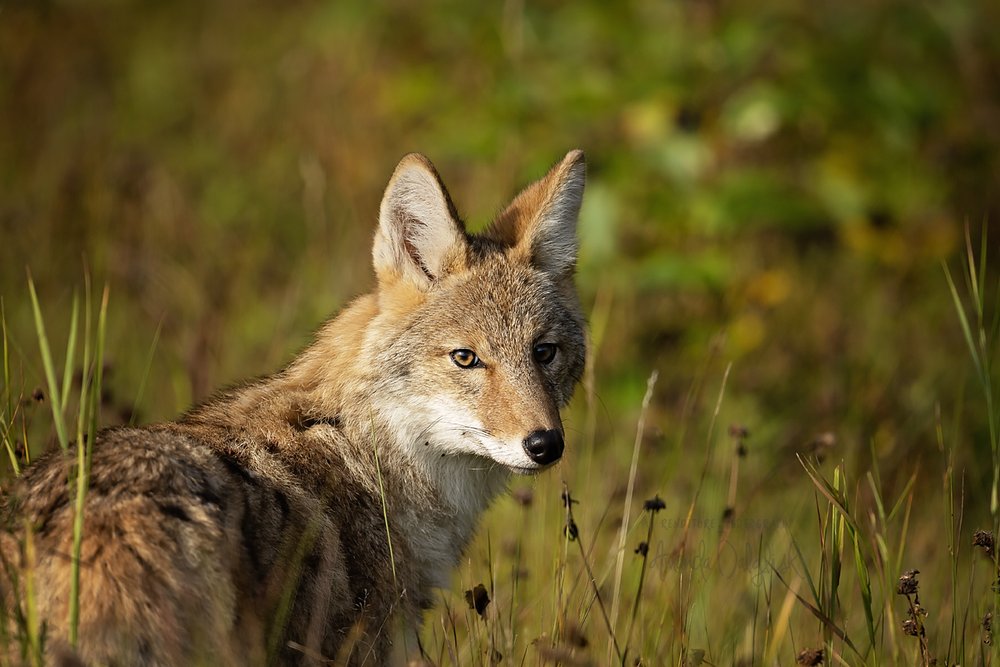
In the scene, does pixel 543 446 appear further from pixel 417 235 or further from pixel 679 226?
pixel 679 226

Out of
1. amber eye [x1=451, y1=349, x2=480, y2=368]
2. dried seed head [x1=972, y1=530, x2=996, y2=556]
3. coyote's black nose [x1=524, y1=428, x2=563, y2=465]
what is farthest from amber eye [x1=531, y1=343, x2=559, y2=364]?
dried seed head [x1=972, y1=530, x2=996, y2=556]

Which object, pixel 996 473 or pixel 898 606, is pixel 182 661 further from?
pixel 898 606

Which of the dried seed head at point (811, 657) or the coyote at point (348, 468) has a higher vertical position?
the coyote at point (348, 468)

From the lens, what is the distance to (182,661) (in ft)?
9.76

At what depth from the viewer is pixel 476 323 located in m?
4.50

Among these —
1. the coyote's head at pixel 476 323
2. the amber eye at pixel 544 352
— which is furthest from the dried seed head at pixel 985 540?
the amber eye at pixel 544 352

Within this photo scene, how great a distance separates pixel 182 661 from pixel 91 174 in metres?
6.65

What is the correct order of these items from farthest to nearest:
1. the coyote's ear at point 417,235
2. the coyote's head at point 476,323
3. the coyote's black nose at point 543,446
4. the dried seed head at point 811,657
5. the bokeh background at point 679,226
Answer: the bokeh background at point 679,226 → the coyote's ear at point 417,235 → the coyote's head at point 476,323 → the coyote's black nose at point 543,446 → the dried seed head at point 811,657

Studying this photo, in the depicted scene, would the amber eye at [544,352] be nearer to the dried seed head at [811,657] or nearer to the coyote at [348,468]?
the coyote at [348,468]

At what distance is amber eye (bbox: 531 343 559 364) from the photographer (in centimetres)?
461

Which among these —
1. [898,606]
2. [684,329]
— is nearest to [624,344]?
[684,329]

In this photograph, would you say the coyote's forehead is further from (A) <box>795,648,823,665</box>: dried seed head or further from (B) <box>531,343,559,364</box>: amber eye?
(A) <box>795,648,823,665</box>: dried seed head

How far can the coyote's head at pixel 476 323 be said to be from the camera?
13.9 ft

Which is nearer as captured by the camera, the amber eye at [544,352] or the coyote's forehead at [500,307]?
the coyote's forehead at [500,307]
